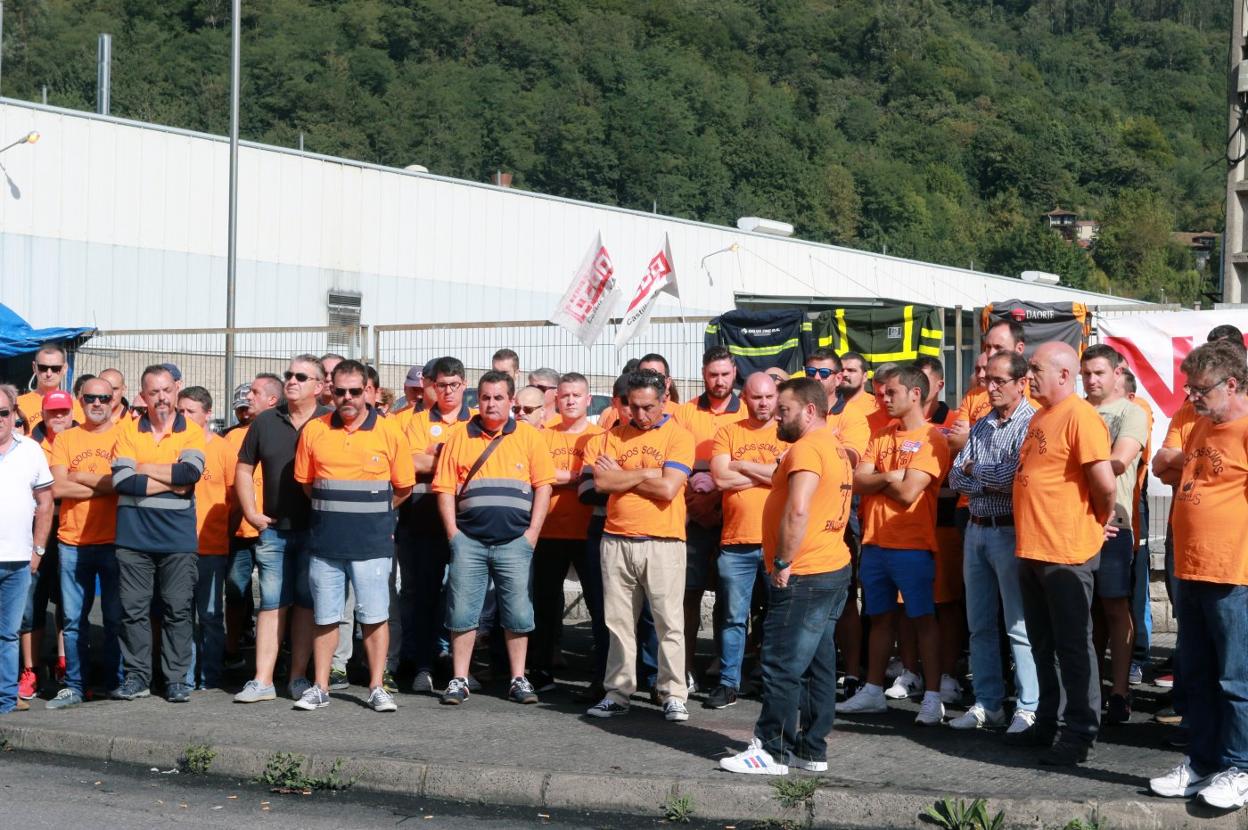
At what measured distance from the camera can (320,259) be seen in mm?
30172

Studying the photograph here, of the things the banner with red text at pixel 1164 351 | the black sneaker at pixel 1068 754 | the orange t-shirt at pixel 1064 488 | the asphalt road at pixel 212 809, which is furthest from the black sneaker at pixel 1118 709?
the banner with red text at pixel 1164 351

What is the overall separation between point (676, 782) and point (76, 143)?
22677 mm

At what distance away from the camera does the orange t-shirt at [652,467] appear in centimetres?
869

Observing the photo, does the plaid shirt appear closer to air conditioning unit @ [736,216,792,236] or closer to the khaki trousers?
the khaki trousers

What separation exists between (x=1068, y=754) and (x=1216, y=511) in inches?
57.1

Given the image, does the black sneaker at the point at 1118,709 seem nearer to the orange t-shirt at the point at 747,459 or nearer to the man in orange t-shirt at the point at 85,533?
the orange t-shirt at the point at 747,459

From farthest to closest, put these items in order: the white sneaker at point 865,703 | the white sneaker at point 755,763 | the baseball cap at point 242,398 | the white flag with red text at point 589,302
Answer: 1. the white flag with red text at point 589,302
2. the baseball cap at point 242,398
3. the white sneaker at point 865,703
4. the white sneaker at point 755,763

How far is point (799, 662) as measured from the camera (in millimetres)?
7176

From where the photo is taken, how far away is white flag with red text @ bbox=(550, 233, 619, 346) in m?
12.8

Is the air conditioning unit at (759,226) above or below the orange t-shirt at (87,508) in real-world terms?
above

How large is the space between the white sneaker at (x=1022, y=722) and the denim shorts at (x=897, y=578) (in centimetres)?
88

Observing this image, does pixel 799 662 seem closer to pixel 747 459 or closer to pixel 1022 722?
pixel 1022 722

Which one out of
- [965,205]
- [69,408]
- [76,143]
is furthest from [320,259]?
[965,205]

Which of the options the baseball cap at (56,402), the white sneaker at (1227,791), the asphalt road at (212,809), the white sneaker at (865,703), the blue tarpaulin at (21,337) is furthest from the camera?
the blue tarpaulin at (21,337)
